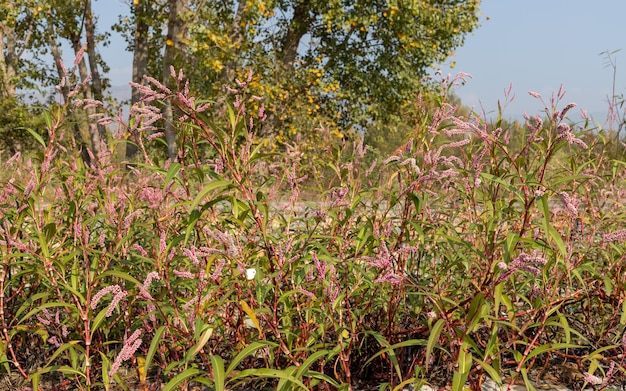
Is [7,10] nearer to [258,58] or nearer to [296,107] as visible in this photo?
[258,58]

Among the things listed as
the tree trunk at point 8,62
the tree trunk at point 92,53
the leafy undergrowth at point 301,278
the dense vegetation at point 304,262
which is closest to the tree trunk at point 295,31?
the tree trunk at point 92,53

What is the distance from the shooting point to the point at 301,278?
243cm

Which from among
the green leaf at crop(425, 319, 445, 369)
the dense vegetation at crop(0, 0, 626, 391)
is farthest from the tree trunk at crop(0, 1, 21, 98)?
the green leaf at crop(425, 319, 445, 369)

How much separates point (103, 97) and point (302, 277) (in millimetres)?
17687

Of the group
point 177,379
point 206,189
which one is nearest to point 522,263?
point 206,189

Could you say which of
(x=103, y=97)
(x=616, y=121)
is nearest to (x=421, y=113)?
(x=616, y=121)

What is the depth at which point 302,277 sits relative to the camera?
8.01 feet

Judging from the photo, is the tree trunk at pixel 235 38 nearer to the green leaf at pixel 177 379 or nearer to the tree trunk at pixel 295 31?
the tree trunk at pixel 295 31

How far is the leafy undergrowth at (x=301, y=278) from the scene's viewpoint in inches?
82.4

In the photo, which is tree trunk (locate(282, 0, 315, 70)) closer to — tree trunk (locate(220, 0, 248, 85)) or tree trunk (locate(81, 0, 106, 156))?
tree trunk (locate(220, 0, 248, 85))

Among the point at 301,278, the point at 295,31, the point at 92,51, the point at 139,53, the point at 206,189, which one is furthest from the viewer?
the point at 92,51

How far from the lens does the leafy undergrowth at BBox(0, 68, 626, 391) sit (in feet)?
6.86

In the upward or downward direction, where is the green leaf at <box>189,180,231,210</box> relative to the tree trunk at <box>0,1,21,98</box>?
downward

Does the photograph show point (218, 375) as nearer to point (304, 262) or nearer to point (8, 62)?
point (304, 262)
